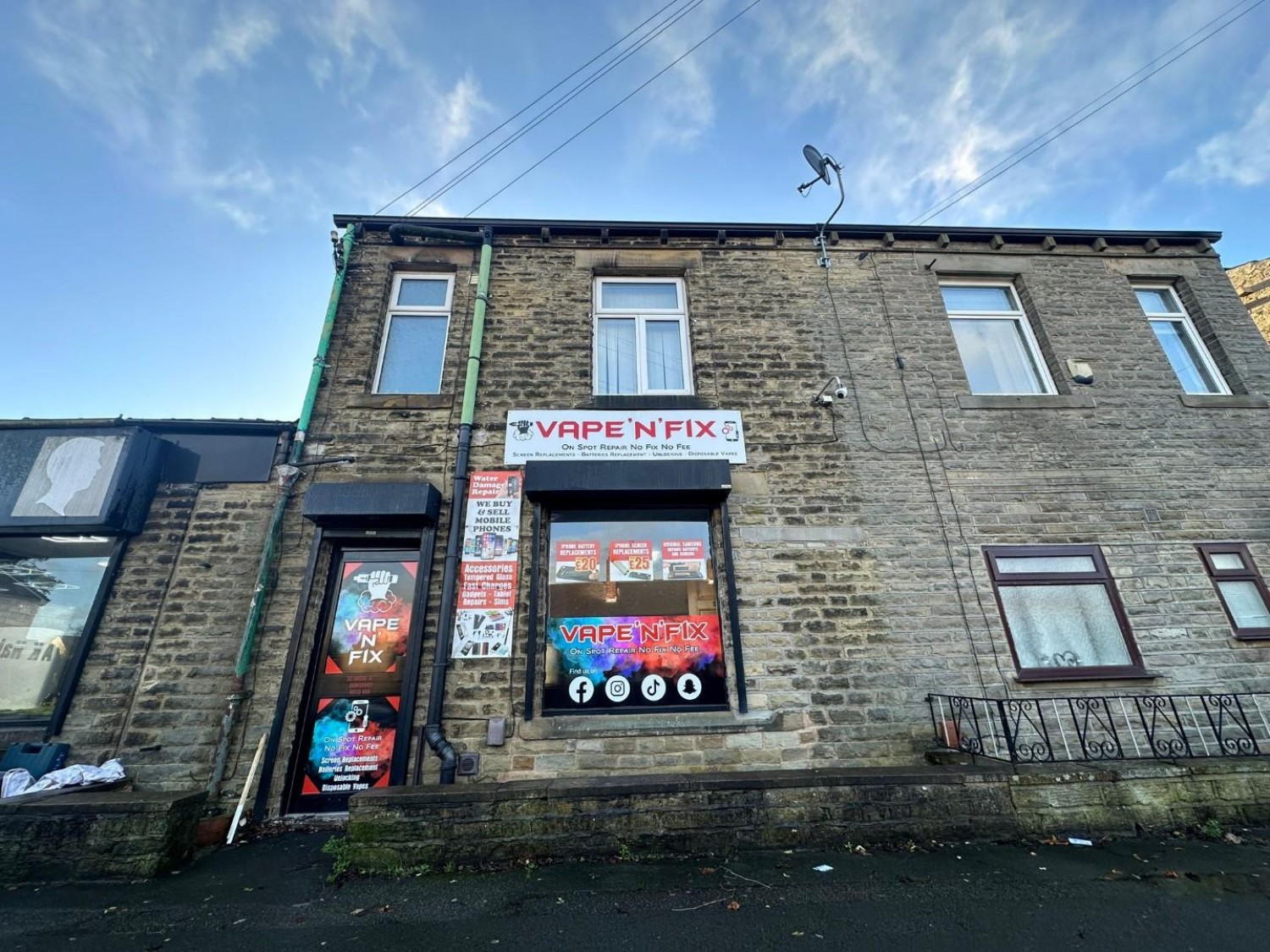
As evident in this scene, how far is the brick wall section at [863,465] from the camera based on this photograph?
5.29 meters

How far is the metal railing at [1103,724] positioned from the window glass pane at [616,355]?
496cm

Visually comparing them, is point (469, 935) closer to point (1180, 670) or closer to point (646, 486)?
point (646, 486)

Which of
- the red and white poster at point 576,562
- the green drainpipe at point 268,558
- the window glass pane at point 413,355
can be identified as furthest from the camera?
the window glass pane at point 413,355

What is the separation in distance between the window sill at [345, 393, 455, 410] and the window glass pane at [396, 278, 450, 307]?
5.37ft

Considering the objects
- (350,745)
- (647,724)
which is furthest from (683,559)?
(350,745)

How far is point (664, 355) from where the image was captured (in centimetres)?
714

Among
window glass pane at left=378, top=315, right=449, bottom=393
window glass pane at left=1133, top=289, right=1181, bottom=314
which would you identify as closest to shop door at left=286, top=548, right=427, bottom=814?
window glass pane at left=378, top=315, right=449, bottom=393

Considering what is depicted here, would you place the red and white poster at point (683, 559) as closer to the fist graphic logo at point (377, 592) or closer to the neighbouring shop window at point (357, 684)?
the neighbouring shop window at point (357, 684)

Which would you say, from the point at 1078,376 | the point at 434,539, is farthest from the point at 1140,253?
the point at 434,539

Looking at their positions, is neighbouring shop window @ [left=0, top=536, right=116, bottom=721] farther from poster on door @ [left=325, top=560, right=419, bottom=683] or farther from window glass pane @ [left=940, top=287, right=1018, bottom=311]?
window glass pane @ [left=940, top=287, right=1018, bottom=311]

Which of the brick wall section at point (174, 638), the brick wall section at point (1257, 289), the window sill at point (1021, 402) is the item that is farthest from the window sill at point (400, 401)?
the brick wall section at point (1257, 289)

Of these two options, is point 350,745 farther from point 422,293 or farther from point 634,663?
point 422,293

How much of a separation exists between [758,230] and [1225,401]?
6636 millimetres

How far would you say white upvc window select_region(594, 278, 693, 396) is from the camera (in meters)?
6.90
